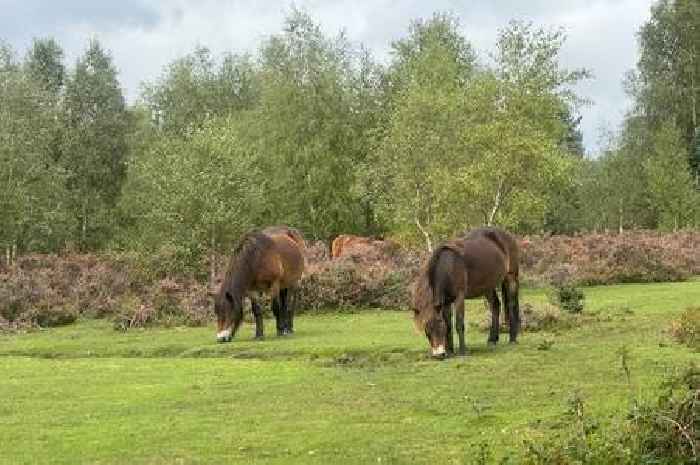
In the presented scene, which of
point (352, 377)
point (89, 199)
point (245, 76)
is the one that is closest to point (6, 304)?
point (352, 377)

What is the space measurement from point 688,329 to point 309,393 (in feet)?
21.5

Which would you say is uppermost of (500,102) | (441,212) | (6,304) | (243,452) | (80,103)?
(80,103)

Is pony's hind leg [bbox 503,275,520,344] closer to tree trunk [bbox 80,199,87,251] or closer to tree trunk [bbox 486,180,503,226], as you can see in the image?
tree trunk [bbox 486,180,503,226]

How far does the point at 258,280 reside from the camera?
19484mm

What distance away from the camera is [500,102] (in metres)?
33.7

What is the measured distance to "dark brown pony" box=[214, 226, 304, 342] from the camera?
1873 cm

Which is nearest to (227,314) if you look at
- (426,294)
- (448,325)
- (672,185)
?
(426,294)

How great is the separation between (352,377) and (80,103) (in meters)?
44.4

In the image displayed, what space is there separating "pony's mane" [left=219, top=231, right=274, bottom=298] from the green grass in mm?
1195

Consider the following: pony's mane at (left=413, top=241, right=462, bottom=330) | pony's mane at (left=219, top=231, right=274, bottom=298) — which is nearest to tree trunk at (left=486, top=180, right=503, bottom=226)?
pony's mane at (left=219, top=231, right=274, bottom=298)

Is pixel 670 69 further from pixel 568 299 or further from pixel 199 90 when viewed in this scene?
pixel 568 299

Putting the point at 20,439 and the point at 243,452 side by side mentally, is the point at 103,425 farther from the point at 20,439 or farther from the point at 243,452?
the point at 243,452

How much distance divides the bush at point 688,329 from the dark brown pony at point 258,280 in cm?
826

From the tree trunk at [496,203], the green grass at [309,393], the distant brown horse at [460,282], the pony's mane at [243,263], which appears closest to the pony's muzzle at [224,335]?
the green grass at [309,393]
